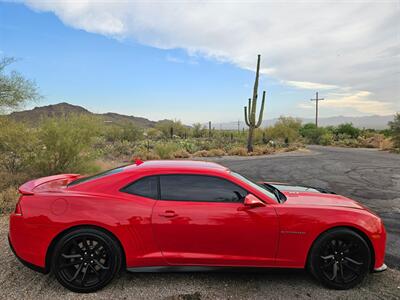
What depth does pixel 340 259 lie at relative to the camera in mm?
3426

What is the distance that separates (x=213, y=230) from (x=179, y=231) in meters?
0.37

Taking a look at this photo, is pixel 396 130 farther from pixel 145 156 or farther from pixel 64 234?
pixel 64 234

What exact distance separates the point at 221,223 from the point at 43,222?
1933 mm

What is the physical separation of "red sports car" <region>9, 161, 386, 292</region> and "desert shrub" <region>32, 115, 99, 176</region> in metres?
6.30

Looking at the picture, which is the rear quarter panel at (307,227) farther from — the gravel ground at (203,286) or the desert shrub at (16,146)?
the desert shrub at (16,146)

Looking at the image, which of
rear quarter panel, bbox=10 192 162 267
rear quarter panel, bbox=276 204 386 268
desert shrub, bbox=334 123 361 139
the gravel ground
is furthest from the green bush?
rear quarter panel, bbox=10 192 162 267

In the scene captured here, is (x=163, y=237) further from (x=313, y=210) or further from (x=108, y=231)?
(x=313, y=210)

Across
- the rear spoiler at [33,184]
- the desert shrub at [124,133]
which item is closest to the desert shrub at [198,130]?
the desert shrub at [124,133]

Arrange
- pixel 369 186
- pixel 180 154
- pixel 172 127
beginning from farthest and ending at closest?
pixel 172 127 → pixel 180 154 → pixel 369 186

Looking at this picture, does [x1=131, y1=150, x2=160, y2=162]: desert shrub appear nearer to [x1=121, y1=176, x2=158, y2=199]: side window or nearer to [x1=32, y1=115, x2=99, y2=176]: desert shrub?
[x1=32, y1=115, x2=99, y2=176]: desert shrub

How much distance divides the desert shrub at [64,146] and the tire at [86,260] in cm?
668

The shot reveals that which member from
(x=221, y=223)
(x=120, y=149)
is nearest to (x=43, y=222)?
(x=221, y=223)

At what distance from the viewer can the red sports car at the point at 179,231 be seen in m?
3.25

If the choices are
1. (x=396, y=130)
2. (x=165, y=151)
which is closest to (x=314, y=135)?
(x=396, y=130)
